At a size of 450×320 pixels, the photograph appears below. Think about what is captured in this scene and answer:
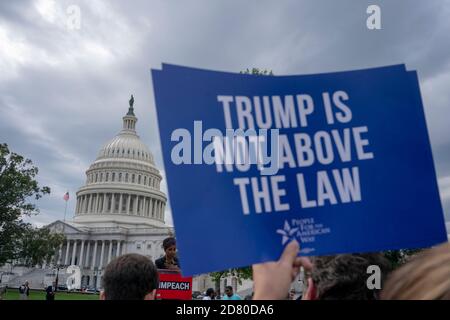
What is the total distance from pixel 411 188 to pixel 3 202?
1743 inches

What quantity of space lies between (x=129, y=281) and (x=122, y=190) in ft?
361

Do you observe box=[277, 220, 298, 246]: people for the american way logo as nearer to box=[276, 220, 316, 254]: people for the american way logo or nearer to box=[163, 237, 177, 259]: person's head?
box=[276, 220, 316, 254]: people for the american way logo

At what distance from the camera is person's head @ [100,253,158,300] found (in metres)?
3.78

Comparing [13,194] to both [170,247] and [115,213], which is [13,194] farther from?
[115,213]

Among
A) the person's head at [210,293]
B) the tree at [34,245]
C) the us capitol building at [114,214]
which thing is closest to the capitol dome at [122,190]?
the us capitol building at [114,214]

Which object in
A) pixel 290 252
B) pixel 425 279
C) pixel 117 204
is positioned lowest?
pixel 425 279

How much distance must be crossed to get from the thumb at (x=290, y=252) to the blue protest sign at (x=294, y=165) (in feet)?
0.17

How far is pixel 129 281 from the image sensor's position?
12.5ft

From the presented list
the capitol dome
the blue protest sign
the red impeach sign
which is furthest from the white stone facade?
the blue protest sign

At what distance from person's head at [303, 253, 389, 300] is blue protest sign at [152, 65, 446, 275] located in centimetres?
9

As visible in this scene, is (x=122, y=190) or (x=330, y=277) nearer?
(x=330, y=277)

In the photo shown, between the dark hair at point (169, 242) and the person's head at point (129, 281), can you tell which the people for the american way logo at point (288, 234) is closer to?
the person's head at point (129, 281)

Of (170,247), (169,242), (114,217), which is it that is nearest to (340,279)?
(169,242)

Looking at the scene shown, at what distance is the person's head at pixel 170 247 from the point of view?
28.8 feet
